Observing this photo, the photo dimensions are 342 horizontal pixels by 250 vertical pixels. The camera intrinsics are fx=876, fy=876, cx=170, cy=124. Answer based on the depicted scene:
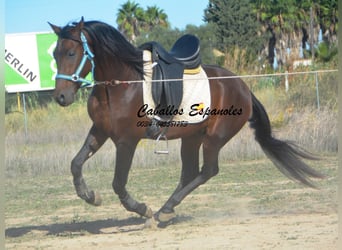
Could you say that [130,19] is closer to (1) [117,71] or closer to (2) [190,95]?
(1) [117,71]

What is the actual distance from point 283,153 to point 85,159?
5.33 ft

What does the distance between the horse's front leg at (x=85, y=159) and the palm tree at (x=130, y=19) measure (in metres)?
0.76

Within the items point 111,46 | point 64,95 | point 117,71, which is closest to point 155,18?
point 111,46

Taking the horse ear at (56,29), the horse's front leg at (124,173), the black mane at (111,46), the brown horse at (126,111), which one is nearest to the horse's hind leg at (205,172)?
the brown horse at (126,111)

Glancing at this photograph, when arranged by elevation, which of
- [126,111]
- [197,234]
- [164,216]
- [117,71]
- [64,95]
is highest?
[117,71]

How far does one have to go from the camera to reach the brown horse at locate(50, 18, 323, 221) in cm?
621

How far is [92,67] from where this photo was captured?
20.8 feet

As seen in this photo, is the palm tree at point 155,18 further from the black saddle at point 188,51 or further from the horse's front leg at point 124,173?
the horse's front leg at point 124,173

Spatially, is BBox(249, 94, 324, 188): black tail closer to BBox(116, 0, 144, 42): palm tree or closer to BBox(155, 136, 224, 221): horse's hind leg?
BBox(155, 136, 224, 221): horse's hind leg

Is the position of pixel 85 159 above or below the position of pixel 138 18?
below

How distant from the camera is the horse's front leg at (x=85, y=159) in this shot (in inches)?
256

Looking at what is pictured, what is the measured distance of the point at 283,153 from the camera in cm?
705

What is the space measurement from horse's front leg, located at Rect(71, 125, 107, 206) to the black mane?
549 mm

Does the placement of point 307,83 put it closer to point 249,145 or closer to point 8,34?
point 249,145
